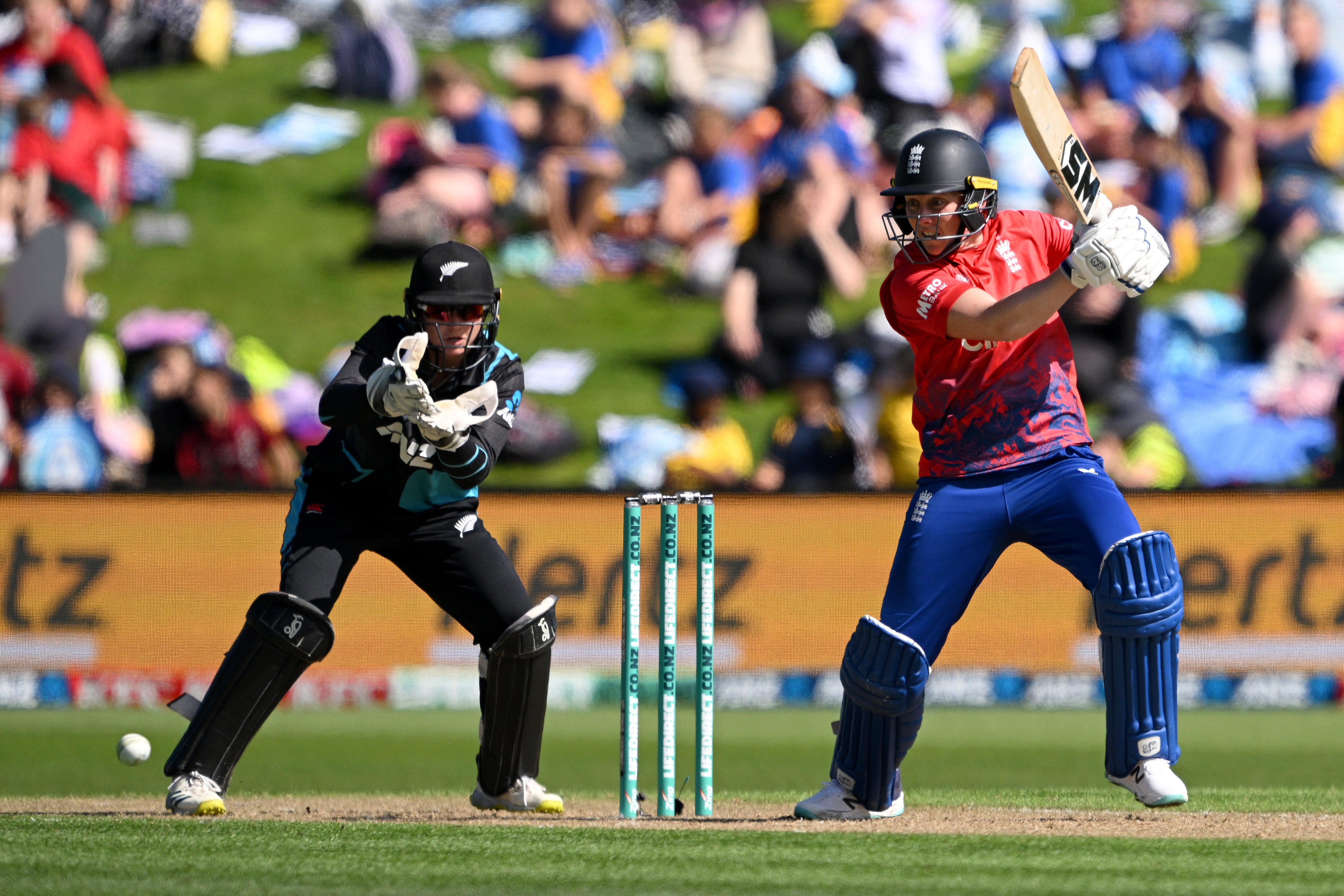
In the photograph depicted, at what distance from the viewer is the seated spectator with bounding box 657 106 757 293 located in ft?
46.5

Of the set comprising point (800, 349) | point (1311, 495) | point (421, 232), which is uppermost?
point (421, 232)

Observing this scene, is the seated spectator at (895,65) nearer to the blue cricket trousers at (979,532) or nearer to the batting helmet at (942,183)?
the batting helmet at (942,183)

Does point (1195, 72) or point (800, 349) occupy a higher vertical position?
point (1195, 72)

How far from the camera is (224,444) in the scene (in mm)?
11484

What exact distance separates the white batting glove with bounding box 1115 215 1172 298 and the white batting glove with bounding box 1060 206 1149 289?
13 millimetres

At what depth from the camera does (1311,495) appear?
10.4m

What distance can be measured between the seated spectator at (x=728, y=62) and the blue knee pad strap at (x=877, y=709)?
10120 mm

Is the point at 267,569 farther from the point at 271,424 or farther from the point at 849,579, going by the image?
the point at 849,579

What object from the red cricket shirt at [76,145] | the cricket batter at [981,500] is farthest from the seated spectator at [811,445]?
the red cricket shirt at [76,145]

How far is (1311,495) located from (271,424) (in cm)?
668

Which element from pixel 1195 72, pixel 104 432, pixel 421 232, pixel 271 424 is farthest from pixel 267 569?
pixel 1195 72

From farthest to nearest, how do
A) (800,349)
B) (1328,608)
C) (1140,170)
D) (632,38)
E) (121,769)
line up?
1. (632,38)
2. (1140,170)
3. (800,349)
4. (1328,608)
5. (121,769)

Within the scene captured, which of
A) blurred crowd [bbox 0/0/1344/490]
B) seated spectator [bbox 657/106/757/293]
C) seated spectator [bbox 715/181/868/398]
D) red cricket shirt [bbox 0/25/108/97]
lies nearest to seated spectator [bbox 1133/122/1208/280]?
blurred crowd [bbox 0/0/1344/490]

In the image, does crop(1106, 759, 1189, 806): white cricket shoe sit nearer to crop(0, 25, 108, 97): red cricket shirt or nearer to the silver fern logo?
the silver fern logo
